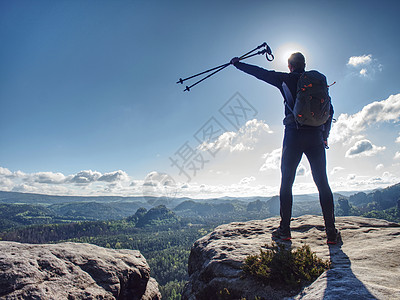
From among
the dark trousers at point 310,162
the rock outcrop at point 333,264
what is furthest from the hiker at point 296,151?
the rock outcrop at point 333,264

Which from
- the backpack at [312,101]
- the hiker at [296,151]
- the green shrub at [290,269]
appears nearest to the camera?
the green shrub at [290,269]

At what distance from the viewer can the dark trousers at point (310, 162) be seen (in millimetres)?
6066

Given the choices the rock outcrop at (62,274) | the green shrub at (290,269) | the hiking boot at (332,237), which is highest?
the hiking boot at (332,237)

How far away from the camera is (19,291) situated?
4465mm

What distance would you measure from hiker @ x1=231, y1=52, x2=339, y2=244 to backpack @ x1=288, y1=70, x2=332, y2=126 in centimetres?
39

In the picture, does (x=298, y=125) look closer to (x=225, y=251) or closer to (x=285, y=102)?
(x=285, y=102)

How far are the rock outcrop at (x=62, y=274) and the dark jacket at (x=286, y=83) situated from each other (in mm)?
7579

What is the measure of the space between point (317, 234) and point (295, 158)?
10.2ft

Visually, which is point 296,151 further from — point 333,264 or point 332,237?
point 333,264

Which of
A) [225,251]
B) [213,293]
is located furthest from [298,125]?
[213,293]

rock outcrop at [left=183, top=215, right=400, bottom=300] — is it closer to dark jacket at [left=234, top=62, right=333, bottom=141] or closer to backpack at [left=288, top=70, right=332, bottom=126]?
dark jacket at [left=234, top=62, right=333, bottom=141]

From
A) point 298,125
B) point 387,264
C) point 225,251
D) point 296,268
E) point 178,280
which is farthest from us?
point 178,280

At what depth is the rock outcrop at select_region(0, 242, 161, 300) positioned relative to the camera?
4.62m

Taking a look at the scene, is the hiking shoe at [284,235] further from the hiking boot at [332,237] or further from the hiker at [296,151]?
the hiking boot at [332,237]
